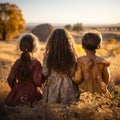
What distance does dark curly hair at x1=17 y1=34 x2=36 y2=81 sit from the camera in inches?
231

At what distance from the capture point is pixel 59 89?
5.79 m

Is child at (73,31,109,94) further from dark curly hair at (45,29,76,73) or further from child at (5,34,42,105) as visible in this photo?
child at (5,34,42,105)

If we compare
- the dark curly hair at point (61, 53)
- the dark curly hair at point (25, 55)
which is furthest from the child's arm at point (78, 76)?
the dark curly hair at point (25, 55)

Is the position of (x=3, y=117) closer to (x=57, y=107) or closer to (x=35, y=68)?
(x=57, y=107)

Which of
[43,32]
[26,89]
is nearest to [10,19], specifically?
[43,32]

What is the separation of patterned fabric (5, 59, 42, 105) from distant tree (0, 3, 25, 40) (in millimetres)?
36428

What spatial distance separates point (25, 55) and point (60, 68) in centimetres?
67

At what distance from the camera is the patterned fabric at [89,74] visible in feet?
18.6

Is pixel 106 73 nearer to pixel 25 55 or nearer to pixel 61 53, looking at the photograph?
pixel 61 53

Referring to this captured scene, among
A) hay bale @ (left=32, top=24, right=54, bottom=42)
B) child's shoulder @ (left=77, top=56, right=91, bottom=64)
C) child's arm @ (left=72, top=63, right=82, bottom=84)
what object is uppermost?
child's shoulder @ (left=77, top=56, right=91, bottom=64)

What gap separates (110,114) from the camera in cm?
456

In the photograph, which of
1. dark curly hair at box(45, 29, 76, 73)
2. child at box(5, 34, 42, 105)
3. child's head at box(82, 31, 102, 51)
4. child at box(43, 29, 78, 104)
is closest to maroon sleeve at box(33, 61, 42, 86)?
child at box(5, 34, 42, 105)

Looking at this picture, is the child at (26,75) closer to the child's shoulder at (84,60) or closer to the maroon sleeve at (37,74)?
the maroon sleeve at (37,74)

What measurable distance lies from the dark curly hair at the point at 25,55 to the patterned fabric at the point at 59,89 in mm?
326
